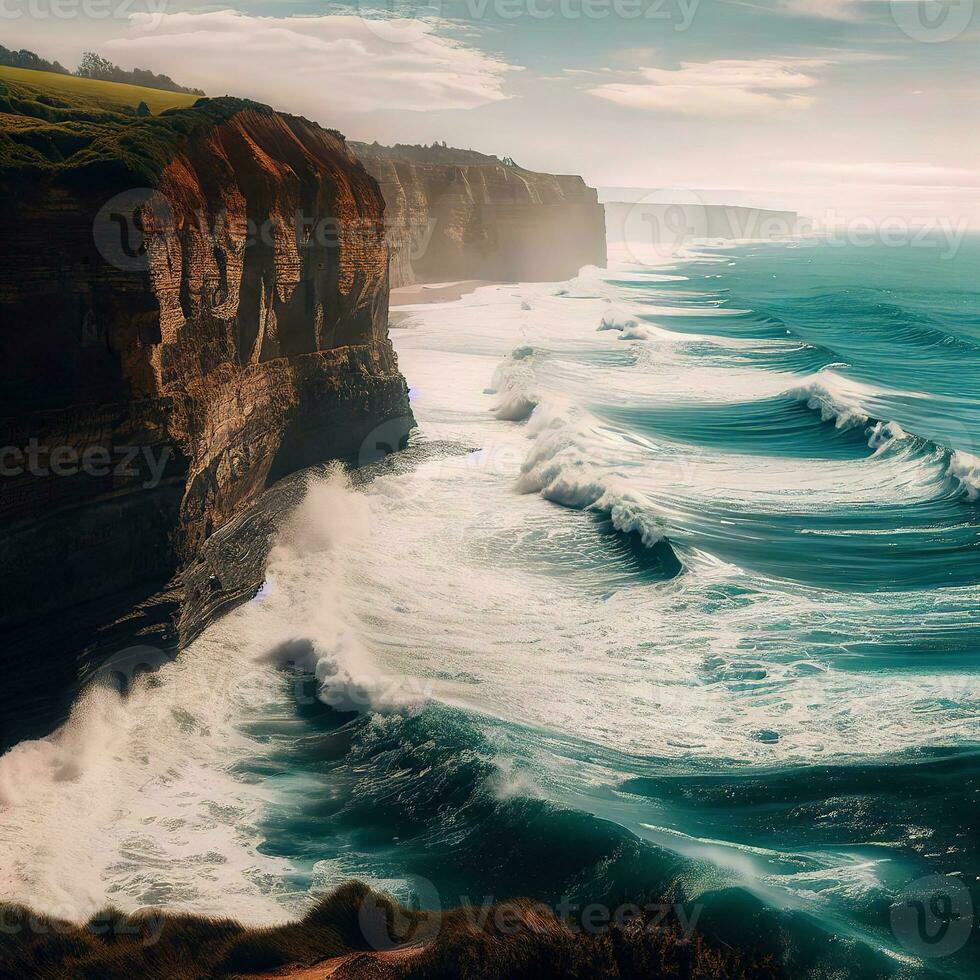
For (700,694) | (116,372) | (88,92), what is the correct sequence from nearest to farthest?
(116,372)
(700,694)
(88,92)

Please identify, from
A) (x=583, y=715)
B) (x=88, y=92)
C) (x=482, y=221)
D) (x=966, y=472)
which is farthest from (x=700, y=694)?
(x=482, y=221)

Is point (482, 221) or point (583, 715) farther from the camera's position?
point (482, 221)

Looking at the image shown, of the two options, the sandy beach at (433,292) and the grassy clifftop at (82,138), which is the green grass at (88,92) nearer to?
the grassy clifftop at (82,138)

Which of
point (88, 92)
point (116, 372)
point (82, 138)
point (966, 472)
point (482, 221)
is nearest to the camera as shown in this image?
point (116, 372)

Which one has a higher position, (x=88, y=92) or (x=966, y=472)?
(x=88, y=92)

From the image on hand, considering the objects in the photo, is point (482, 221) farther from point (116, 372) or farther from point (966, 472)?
point (116, 372)

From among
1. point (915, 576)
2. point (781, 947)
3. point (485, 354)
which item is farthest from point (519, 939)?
point (485, 354)

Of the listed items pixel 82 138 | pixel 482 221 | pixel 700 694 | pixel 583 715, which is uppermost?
pixel 482 221
